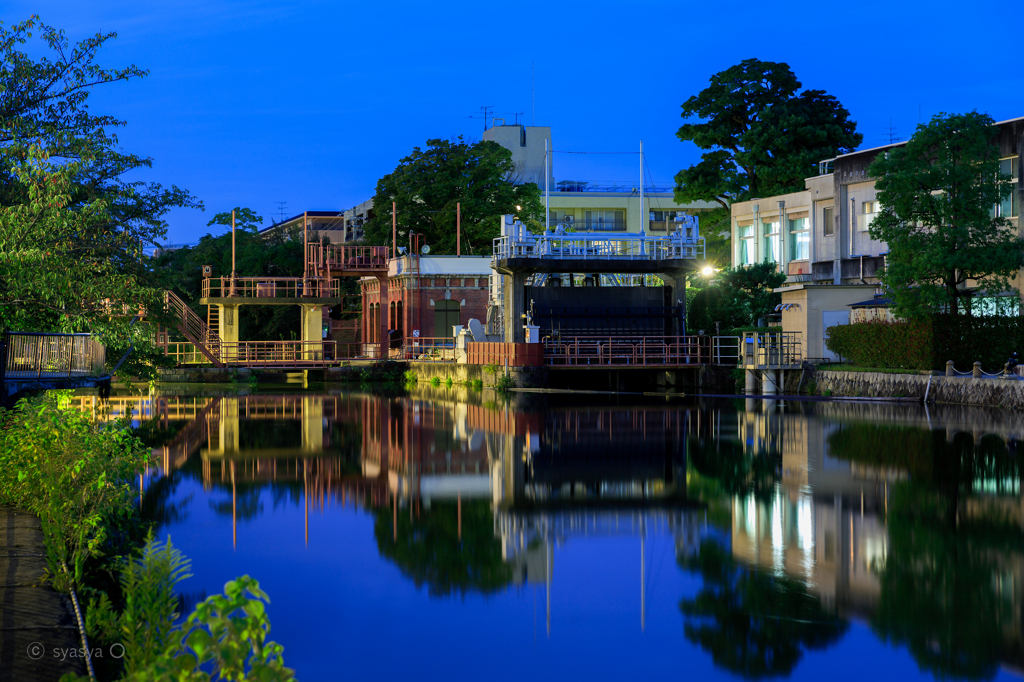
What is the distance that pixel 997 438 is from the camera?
848 inches

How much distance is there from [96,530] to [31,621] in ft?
11.9

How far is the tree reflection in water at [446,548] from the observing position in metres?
10.8

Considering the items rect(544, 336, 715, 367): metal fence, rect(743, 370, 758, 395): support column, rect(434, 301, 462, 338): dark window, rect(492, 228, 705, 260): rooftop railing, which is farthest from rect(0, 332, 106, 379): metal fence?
rect(434, 301, 462, 338): dark window

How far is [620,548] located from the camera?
39.8 ft

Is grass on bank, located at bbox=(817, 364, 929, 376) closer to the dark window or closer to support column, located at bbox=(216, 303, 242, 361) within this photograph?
the dark window

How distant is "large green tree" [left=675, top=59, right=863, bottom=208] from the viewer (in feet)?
196

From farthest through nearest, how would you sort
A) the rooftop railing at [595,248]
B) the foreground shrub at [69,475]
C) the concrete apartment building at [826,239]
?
the rooftop railing at [595,248] → the concrete apartment building at [826,239] → the foreground shrub at [69,475]

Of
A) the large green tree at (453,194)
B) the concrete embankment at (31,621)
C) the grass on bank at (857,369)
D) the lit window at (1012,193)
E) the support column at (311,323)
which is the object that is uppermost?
the large green tree at (453,194)

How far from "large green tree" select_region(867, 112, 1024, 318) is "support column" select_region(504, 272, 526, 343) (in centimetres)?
1345

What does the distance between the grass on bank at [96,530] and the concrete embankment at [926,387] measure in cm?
2373

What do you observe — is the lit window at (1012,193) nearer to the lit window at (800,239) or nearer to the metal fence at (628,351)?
the metal fence at (628,351)

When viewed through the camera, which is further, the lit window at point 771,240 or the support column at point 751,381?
the lit window at point 771,240

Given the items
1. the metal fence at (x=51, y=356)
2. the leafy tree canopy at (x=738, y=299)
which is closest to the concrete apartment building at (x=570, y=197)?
the leafy tree canopy at (x=738, y=299)

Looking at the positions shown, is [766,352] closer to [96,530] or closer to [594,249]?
[594,249]
